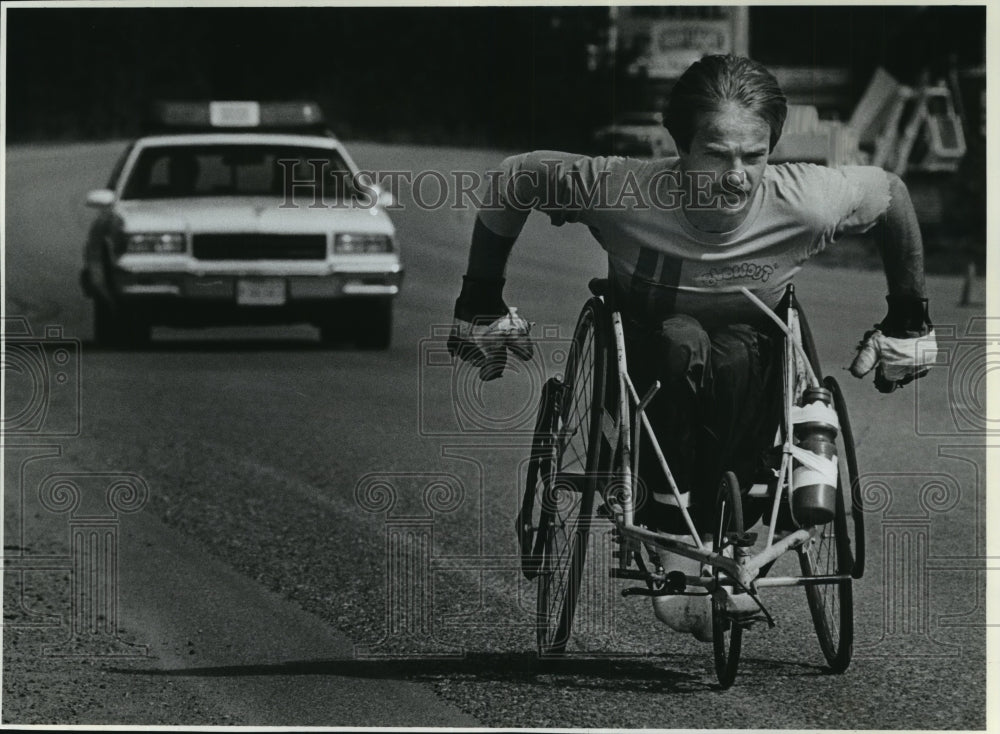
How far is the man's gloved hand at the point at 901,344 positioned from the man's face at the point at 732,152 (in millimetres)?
559

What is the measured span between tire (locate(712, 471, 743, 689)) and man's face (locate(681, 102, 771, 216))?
0.71 m

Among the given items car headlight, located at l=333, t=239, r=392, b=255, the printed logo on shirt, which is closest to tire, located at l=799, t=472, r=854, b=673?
the printed logo on shirt

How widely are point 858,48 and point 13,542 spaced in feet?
10.9

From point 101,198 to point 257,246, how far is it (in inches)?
27.3

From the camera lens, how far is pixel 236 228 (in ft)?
24.0

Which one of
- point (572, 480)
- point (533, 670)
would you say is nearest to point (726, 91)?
point (572, 480)

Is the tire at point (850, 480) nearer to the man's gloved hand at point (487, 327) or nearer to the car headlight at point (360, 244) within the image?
the man's gloved hand at point (487, 327)

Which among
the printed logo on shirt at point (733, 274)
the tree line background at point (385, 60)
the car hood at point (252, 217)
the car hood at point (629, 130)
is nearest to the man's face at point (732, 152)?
the printed logo on shirt at point (733, 274)

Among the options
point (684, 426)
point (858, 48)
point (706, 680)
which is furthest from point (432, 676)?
point (858, 48)

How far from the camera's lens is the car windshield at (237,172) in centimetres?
720

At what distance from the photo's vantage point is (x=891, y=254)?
5477mm

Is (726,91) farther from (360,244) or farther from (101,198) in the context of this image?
(101,198)

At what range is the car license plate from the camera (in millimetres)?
7266

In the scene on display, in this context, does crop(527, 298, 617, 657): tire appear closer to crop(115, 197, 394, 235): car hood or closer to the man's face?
the man's face
